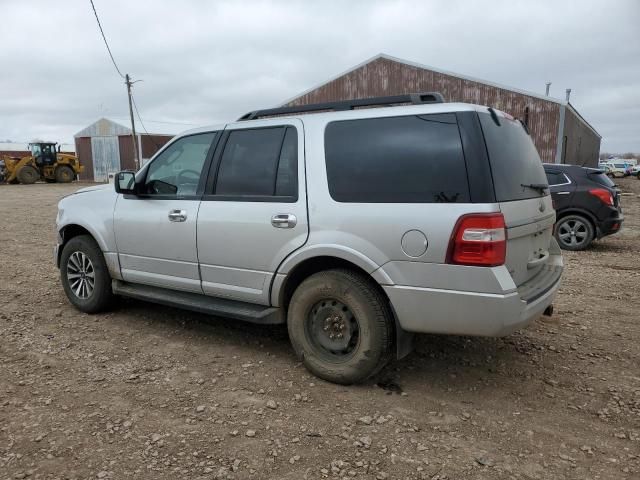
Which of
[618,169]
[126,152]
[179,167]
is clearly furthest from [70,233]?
[618,169]

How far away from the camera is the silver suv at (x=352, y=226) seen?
2.96 metres

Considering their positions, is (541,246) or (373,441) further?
(541,246)

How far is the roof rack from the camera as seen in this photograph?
11.5 feet

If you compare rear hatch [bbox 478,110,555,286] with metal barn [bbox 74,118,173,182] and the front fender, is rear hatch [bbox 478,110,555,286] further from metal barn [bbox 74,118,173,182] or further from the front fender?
metal barn [bbox 74,118,173,182]

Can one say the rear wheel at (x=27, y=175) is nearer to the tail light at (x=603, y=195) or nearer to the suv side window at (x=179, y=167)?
the suv side window at (x=179, y=167)

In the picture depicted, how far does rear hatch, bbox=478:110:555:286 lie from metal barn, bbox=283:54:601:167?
703 inches

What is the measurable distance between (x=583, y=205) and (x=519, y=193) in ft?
20.2

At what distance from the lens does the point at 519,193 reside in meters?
3.22

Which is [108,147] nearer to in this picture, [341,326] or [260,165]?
[260,165]

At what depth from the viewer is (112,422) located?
301 cm

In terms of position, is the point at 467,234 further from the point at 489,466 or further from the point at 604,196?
the point at 604,196

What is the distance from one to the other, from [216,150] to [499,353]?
113 inches

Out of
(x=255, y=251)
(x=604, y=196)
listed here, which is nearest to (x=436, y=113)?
(x=255, y=251)

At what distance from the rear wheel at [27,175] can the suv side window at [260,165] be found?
3194 centimetres
